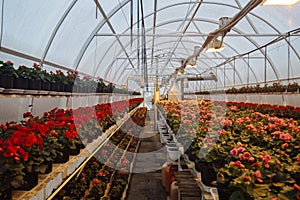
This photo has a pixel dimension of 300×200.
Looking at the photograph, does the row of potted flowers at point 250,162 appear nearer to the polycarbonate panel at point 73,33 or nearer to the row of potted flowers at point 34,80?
the row of potted flowers at point 34,80

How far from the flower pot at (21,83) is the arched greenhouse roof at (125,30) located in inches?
35.3

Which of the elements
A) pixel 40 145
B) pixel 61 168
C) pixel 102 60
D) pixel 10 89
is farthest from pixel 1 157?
pixel 102 60

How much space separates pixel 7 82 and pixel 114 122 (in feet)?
7.80

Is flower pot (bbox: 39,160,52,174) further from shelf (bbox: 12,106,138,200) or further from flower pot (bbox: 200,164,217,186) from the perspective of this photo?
flower pot (bbox: 200,164,217,186)

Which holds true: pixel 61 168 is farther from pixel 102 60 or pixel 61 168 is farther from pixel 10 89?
pixel 102 60

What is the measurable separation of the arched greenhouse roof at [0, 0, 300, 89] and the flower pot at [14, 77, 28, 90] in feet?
2.94

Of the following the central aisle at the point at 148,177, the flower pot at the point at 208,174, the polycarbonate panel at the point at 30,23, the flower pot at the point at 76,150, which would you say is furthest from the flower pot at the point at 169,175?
the polycarbonate panel at the point at 30,23

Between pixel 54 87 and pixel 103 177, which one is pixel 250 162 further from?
pixel 103 177

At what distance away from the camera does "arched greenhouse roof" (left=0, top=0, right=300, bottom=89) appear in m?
3.59

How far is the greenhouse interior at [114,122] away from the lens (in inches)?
57.6

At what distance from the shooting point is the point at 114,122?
4.45m

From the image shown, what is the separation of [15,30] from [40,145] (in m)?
2.30

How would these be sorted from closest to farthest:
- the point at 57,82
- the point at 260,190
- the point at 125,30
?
the point at 260,190 < the point at 57,82 < the point at 125,30

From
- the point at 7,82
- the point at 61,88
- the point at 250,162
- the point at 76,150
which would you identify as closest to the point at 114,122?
the point at 61,88
